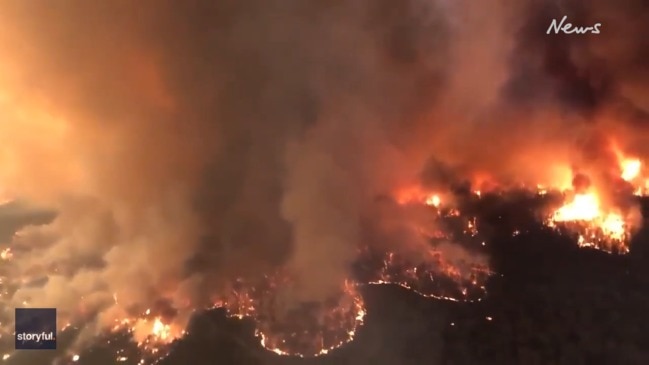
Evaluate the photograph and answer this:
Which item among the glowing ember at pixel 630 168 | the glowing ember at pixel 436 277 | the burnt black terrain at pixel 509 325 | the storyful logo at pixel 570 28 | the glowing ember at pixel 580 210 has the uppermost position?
the storyful logo at pixel 570 28

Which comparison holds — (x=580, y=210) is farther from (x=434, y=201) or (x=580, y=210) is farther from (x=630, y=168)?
(x=434, y=201)

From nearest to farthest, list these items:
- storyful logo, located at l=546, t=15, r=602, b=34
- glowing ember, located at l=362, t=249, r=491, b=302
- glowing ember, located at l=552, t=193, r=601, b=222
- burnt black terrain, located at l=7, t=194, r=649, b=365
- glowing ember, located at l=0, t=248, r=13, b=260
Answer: burnt black terrain, located at l=7, t=194, r=649, b=365 < glowing ember, located at l=362, t=249, r=491, b=302 < storyful logo, located at l=546, t=15, r=602, b=34 < glowing ember, located at l=0, t=248, r=13, b=260 < glowing ember, located at l=552, t=193, r=601, b=222

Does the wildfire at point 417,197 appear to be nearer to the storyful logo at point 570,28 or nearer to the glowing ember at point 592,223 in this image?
the glowing ember at point 592,223

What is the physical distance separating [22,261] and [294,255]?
3.89 metres

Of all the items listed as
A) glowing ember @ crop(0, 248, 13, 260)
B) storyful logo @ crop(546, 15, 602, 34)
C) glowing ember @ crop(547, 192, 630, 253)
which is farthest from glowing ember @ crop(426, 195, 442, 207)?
glowing ember @ crop(0, 248, 13, 260)

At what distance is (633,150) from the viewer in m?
9.10

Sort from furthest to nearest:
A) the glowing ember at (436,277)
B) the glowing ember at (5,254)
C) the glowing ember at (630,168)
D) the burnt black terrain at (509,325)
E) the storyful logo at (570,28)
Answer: the glowing ember at (630,168) → the glowing ember at (5,254) → the storyful logo at (570,28) → the glowing ember at (436,277) → the burnt black terrain at (509,325)

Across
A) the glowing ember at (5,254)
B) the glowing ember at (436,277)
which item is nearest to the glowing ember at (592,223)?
the glowing ember at (436,277)

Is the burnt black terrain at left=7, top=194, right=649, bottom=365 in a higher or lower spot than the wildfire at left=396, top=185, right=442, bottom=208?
lower

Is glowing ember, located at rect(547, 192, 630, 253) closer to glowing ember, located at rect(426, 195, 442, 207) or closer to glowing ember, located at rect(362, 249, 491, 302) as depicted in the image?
glowing ember, located at rect(362, 249, 491, 302)

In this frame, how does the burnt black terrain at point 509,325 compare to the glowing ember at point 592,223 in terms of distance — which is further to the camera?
the glowing ember at point 592,223

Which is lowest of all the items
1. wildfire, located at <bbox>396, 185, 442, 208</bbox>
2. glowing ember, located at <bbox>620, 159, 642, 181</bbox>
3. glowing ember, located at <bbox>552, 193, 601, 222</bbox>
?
glowing ember, located at <bbox>552, 193, 601, 222</bbox>

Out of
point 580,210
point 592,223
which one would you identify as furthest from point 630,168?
point 592,223

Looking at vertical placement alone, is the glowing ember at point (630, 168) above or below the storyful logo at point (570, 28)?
below
